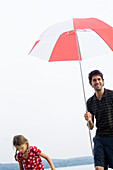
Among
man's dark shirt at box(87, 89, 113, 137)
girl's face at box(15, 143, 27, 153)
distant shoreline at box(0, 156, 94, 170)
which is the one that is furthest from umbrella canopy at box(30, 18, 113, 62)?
distant shoreline at box(0, 156, 94, 170)

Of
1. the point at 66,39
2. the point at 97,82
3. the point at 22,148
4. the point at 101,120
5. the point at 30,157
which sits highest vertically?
the point at 66,39

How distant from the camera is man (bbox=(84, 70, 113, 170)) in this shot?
3051mm

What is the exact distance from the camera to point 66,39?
11.5 ft

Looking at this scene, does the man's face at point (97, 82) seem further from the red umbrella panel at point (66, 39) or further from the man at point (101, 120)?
the red umbrella panel at point (66, 39)

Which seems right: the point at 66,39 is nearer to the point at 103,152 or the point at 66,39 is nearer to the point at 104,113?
the point at 104,113

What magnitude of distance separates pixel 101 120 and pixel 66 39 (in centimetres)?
93

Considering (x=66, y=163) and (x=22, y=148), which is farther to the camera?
(x=66, y=163)

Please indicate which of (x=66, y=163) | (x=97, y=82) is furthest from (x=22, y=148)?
(x=66, y=163)

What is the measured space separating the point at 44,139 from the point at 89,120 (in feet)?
29.4

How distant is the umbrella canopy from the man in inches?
13.3

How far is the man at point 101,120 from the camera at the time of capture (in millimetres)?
3051

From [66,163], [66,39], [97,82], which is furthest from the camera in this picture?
[66,163]

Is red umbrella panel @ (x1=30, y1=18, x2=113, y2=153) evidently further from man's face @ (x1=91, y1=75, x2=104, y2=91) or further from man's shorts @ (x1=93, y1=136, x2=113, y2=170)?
man's shorts @ (x1=93, y1=136, x2=113, y2=170)

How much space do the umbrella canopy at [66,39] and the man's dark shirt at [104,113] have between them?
0.44m
